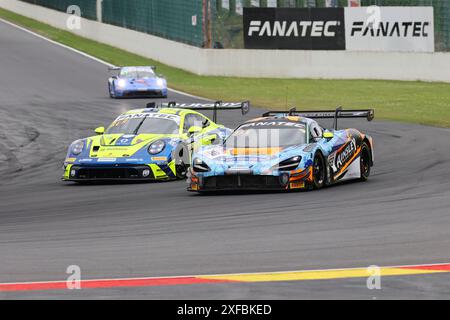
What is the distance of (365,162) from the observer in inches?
754

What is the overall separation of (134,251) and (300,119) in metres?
7.52

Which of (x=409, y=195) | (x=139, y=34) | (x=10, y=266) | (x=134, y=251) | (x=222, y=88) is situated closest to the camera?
(x=10, y=266)

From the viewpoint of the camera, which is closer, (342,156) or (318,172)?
(318,172)

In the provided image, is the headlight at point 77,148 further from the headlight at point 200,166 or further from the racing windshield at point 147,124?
the headlight at point 200,166

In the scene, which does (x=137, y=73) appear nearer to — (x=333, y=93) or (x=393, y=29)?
(x=333, y=93)

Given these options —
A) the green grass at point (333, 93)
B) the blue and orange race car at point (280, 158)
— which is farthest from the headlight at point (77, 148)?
the green grass at point (333, 93)

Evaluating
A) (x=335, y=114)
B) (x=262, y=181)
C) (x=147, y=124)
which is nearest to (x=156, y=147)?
(x=147, y=124)

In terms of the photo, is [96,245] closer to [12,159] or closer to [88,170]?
[88,170]

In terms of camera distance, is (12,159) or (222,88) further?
(222,88)

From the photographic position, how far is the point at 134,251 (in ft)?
37.3

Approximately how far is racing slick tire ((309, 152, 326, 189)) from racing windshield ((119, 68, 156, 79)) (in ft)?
72.0

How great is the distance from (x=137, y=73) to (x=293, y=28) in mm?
8489

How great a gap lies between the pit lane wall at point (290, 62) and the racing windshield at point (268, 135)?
23.0 metres

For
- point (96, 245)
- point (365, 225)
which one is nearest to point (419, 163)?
point (365, 225)
